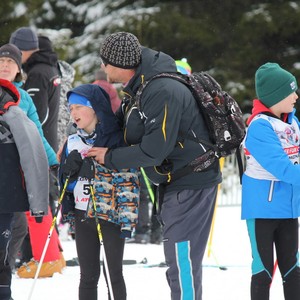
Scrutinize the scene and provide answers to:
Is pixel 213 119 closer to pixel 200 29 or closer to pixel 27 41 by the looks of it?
pixel 27 41

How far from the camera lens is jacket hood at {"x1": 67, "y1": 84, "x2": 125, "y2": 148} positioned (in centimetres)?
430

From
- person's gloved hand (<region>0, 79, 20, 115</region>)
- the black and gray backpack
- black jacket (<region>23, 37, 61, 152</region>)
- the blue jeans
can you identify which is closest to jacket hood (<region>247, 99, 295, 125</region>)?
the black and gray backpack

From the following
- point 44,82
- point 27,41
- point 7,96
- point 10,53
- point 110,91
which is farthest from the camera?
point 110,91

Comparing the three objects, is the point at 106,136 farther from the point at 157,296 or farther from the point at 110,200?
the point at 157,296

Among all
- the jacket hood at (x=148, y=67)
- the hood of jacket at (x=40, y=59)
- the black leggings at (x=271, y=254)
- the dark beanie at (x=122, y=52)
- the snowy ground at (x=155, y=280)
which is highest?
the dark beanie at (x=122, y=52)

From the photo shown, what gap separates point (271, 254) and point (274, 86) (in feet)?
3.29

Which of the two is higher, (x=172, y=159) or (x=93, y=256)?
(x=172, y=159)

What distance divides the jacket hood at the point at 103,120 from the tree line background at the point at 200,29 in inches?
606

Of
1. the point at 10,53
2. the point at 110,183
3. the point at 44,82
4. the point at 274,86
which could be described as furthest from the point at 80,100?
the point at 44,82

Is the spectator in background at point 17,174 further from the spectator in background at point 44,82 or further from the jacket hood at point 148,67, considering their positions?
the spectator in background at point 44,82

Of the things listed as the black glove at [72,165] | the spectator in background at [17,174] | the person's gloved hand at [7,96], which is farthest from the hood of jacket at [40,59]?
the black glove at [72,165]

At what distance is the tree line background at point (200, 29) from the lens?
20266mm

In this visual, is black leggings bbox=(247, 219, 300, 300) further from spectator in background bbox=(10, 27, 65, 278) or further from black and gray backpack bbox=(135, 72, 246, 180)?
spectator in background bbox=(10, 27, 65, 278)

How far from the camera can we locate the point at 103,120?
432cm
